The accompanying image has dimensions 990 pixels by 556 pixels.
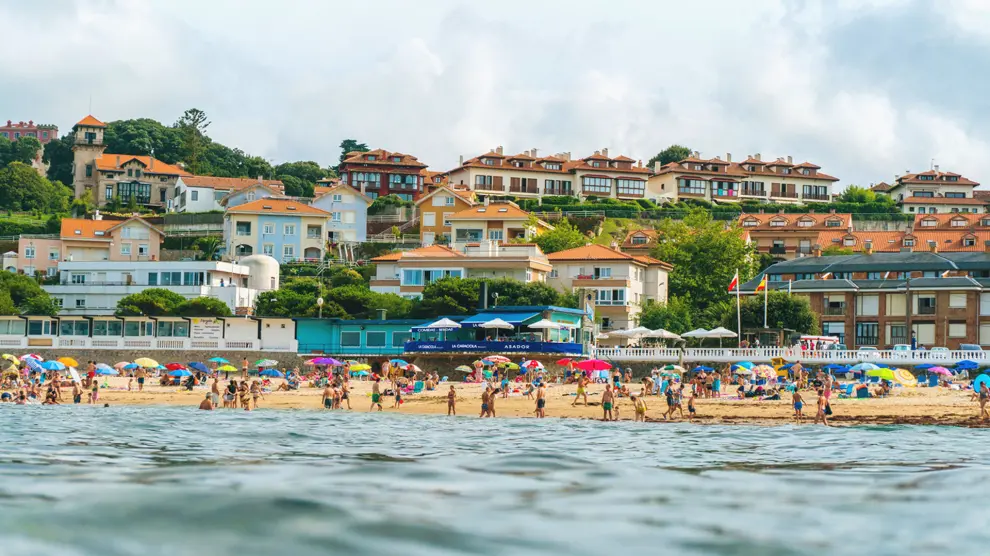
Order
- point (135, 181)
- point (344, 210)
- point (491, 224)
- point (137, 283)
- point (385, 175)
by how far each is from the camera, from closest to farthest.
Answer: point (137, 283) < point (491, 224) < point (344, 210) < point (385, 175) < point (135, 181)

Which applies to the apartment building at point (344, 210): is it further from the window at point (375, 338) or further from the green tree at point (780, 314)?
the green tree at point (780, 314)

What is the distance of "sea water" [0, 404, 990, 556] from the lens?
9.09m

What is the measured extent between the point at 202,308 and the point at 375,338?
1110 cm

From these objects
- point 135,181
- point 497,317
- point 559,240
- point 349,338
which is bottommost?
point 349,338

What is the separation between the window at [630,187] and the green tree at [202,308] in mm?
54207

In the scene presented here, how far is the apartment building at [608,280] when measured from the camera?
73250 mm

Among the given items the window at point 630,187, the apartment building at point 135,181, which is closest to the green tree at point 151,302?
the apartment building at point 135,181

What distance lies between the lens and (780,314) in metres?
64.1

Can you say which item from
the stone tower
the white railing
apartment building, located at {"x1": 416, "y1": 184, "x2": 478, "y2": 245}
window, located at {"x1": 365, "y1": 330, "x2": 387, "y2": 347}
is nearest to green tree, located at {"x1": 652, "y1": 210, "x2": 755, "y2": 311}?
apartment building, located at {"x1": 416, "y1": 184, "x2": 478, "y2": 245}

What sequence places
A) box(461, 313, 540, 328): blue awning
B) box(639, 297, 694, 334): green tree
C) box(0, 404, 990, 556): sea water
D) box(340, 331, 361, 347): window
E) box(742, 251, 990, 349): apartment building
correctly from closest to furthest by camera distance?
box(0, 404, 990, 556): sea water
box(461, 313, 540, 328): blue awning
box(340, 331, 361, 347): window
box(742, 251, 990, 349): apartment building
box(639, 297, 694, 334): green tree

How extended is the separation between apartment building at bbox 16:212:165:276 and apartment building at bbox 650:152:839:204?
52041 mm

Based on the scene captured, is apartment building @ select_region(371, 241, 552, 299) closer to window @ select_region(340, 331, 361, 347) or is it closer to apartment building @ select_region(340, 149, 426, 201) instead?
window @ select_region(340, 331, 361, 347)

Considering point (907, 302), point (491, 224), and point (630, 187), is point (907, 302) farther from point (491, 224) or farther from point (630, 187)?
point (630, 187)

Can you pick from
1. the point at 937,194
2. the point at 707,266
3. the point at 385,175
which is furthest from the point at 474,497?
the point at 937,194
